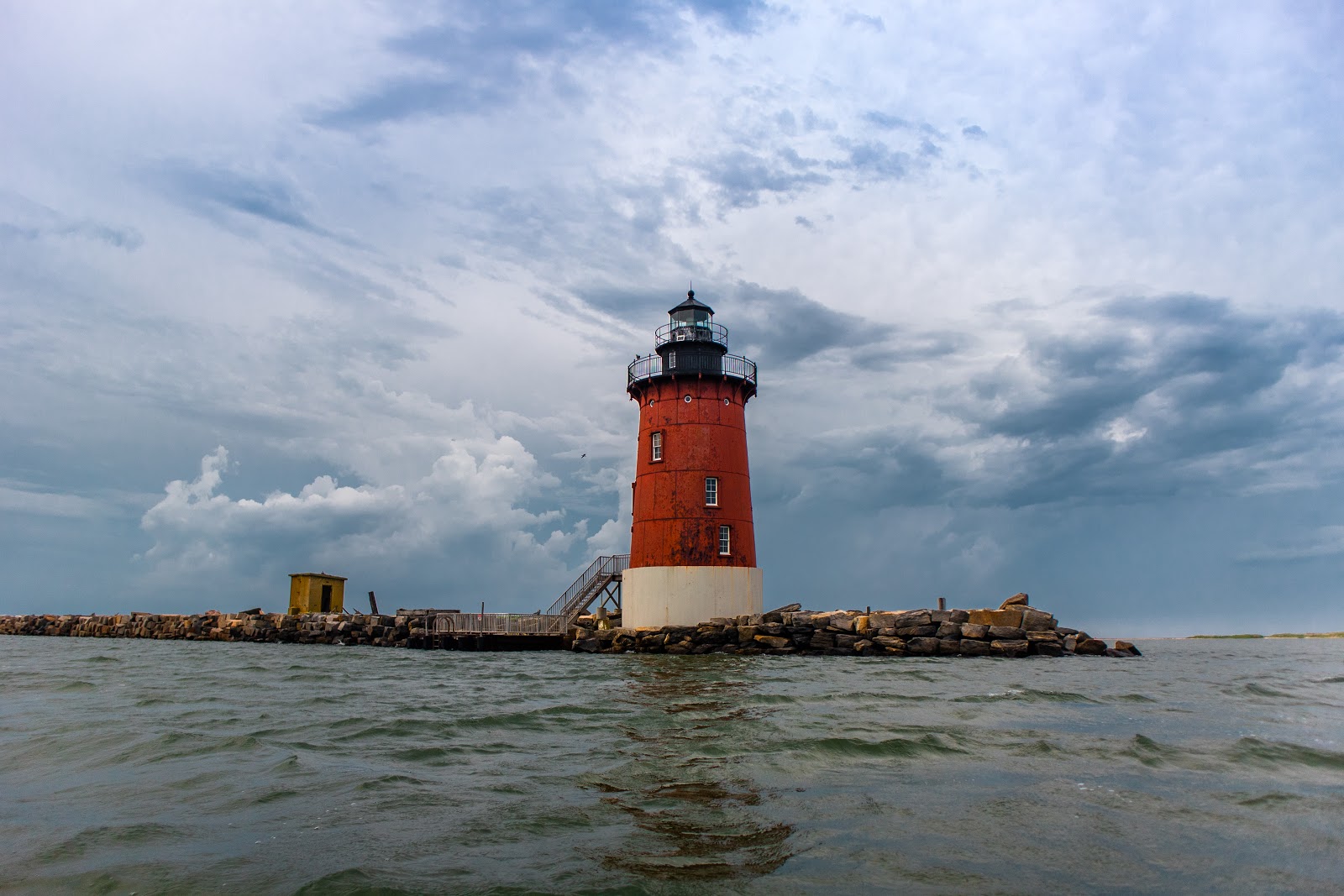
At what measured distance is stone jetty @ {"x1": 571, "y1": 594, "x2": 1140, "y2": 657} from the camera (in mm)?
26578

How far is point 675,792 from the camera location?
24.2ft

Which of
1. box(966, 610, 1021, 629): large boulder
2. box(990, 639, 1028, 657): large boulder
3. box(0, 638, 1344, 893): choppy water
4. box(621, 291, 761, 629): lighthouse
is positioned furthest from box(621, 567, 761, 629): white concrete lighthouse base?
box(0, 638, 1344, 893): choppy water

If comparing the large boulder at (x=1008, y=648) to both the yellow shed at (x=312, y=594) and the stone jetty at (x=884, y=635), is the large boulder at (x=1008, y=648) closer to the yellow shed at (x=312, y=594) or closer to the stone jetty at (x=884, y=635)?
the stone jetty at (x=884, y=635)

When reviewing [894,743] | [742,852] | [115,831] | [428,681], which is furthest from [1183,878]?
[428,681]

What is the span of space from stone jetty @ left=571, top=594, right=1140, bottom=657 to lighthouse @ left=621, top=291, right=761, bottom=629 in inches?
37.4

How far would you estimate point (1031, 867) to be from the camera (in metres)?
5.35

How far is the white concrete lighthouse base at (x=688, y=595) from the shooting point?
28.5 meters

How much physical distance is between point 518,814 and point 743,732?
4415 mm

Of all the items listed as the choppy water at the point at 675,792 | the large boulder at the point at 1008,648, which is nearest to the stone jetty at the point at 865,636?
the large boulder at the point at 1008,648

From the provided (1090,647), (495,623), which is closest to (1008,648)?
(1090,647)

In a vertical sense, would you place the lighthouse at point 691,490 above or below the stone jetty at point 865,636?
above

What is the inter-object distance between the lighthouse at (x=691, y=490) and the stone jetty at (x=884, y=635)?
0.95m

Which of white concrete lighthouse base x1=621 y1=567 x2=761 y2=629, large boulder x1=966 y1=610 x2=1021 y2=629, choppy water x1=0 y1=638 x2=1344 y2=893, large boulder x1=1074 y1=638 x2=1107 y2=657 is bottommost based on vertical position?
choppy water x1=0 y1=638 x2=1344 y2=893

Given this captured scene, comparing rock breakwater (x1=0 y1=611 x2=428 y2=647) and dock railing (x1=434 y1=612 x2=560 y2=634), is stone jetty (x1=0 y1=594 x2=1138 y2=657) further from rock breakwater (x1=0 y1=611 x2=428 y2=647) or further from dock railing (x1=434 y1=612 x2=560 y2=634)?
rock breakwater (x1=0 y1=611 x2=428 y2=647)
